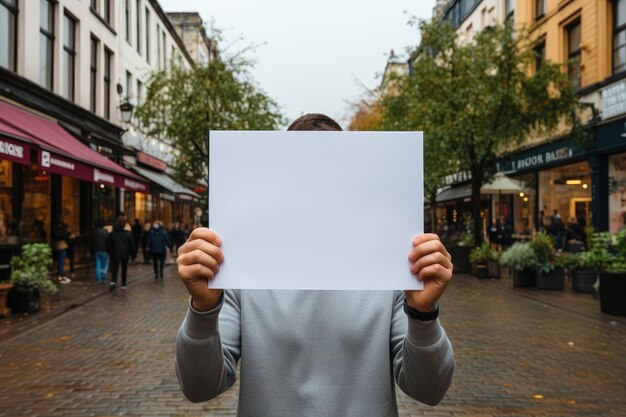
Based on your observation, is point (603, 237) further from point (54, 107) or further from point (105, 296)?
point (54, 107)

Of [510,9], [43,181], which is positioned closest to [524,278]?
[43,181]

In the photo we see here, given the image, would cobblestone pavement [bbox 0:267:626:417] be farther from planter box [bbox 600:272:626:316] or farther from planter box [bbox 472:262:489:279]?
planter box [bbox 472:262:489:279]

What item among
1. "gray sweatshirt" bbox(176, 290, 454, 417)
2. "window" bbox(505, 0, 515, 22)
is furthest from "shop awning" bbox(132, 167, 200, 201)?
"gray sweatshirt" bbox(176, 290, 454, 417)

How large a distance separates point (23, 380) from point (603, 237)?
416 inches

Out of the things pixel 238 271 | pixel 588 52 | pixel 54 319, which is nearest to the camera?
pixel 238 271

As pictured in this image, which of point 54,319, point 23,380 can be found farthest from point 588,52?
point 23,380

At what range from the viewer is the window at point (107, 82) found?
2400 cm

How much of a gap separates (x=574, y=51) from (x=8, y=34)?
1962 centimetres

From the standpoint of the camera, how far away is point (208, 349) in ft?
5.16

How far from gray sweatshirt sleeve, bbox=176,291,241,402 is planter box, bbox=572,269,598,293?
500 inches

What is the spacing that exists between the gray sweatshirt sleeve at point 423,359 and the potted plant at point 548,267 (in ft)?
42.2

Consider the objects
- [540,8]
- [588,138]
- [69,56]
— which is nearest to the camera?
[588,138]

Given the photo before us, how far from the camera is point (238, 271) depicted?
142cm

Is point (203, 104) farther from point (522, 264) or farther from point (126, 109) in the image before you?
point (522, 264)
